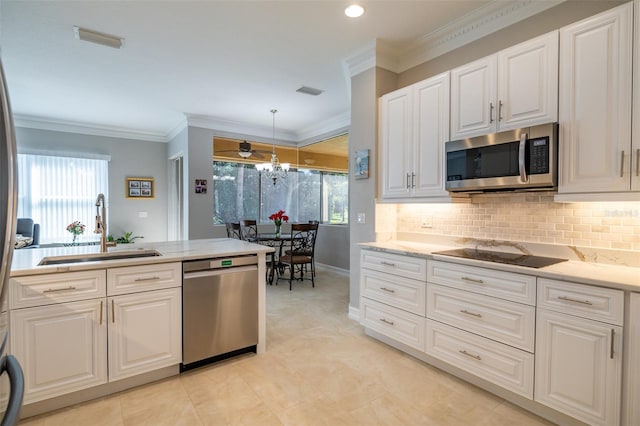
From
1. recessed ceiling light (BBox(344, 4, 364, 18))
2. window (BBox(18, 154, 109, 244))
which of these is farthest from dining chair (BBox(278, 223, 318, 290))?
window (BBox(18, 154, 109, 244))

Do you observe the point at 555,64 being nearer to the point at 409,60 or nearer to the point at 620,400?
the point at 409,60

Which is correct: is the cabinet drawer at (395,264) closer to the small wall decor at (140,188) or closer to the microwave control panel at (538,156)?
the microwave control panel at (538,156)

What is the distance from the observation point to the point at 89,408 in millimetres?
2014

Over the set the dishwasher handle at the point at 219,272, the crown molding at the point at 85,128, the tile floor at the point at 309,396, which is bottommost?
the tile floor at the point at 309,396

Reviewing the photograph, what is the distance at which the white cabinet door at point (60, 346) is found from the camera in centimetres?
185

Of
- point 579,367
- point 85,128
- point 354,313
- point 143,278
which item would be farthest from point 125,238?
point 579,367

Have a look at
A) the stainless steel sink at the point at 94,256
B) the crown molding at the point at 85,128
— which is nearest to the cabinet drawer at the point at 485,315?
the stainless steel sink at the point at 94,256

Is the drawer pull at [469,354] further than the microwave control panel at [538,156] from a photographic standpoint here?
Yes

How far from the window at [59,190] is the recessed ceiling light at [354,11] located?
19.5ft

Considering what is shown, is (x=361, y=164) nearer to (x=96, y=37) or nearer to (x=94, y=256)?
(x=94, y=256)

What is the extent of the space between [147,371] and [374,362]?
67.9 inches

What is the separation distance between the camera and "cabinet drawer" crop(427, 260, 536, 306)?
1919 millimetres

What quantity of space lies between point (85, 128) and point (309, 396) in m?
6.74

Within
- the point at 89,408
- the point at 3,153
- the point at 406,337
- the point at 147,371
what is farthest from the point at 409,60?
the point at 89,408
